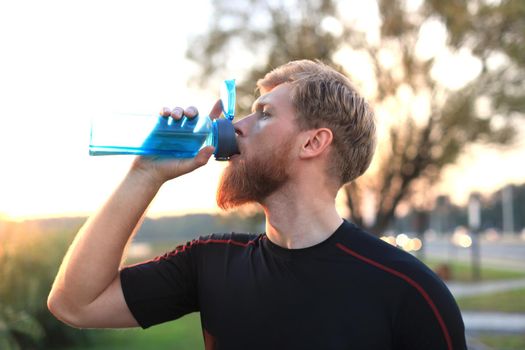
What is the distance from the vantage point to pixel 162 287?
8.57 feet

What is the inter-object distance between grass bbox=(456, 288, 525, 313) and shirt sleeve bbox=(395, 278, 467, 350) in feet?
43.0

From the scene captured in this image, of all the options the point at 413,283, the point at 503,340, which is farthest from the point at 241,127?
the point at 503,340

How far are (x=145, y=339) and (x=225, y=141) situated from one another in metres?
9.21

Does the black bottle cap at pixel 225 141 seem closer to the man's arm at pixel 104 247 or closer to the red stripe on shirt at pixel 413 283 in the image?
the man's arm at pixel 104 247

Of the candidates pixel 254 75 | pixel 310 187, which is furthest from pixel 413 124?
pixel 310 187

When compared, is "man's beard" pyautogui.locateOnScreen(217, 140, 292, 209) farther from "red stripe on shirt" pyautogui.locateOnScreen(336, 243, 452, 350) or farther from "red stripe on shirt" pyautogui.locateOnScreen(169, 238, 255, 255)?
"red stripe on shirt" pyautogui.locateOnScreen(336, 243, 452, 350)

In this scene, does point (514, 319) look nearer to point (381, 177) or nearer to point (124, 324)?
point (381, 177)

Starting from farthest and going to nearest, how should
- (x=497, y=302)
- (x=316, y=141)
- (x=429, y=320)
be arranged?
(x=497, y=302) < (x=316, y=141) < (x=429, y=320)

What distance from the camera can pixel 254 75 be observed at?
728 inches

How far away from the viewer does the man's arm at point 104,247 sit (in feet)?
8.13

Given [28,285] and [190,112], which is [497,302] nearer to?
[28,285]

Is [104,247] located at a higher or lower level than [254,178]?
lower

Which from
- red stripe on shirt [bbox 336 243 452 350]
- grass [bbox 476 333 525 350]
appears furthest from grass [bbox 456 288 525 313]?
red stripe on shirt [bbox 336 243 452 350]

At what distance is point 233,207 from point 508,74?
16760 mm
